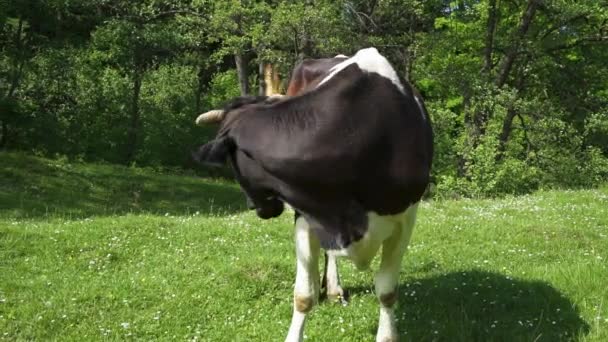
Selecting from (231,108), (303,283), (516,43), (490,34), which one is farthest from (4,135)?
(231,108)

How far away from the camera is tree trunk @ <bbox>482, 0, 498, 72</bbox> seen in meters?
28.9

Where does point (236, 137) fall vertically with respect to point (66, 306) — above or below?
above

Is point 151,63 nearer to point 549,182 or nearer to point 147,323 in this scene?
point 549,182

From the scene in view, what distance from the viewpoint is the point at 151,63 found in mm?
A: 32312

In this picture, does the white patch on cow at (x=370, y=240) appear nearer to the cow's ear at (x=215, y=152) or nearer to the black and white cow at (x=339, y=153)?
the black and white cow at (x=339, y=153)

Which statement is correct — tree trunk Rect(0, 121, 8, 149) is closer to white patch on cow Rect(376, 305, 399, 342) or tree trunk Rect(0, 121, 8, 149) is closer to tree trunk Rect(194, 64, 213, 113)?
tree trunk Rect(194, 64, 213, 113)

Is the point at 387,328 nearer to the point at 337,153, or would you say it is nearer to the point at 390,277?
the point at 390,277

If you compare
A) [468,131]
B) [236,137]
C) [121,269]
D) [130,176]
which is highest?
[236,137]

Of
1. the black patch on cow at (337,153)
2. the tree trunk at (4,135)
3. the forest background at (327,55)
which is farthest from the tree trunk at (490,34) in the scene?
the black patch on cow at (337,153)

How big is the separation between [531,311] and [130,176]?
21068 mm

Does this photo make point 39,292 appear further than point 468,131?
No

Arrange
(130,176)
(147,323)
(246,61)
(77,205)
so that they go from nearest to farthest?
(147,323), (77,205), (130,176), (246,61)

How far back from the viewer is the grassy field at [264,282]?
245 inches

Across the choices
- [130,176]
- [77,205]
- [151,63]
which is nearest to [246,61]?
[151,63]
